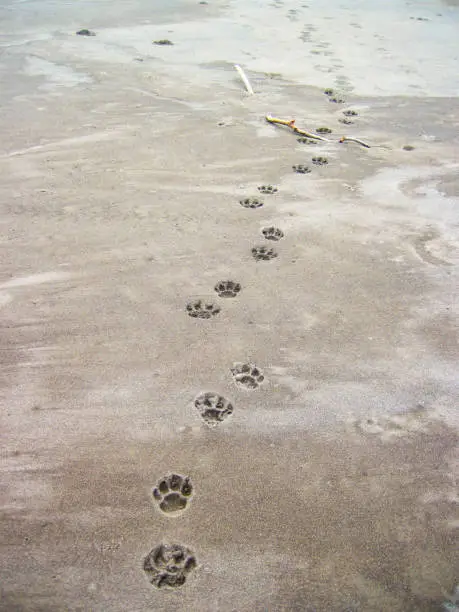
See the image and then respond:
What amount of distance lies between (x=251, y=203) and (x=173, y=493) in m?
3.46

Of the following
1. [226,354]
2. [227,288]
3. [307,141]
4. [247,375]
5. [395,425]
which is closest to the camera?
[395,425]

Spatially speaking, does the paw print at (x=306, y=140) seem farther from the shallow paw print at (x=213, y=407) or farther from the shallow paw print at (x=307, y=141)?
the shallow paw print at (x=213, y=407)

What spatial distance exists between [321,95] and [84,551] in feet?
26.4

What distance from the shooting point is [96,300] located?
383cm

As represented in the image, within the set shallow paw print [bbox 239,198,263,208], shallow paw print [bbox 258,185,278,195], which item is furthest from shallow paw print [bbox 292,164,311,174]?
shallow paw print [bbox 239,198,263,208]

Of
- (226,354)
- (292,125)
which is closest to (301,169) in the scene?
(292,125)

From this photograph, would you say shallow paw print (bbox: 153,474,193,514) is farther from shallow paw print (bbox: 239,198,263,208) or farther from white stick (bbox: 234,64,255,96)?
white stick (bbox: 234,64,255,96)

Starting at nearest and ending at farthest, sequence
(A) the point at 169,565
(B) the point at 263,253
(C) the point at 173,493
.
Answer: (A) the point at 169,565, (C) the point at 173,493, (B) the point at 263,253

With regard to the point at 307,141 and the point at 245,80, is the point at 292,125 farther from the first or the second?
the point at 245,80

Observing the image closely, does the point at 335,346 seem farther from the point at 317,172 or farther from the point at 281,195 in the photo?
A: the point at 317,172

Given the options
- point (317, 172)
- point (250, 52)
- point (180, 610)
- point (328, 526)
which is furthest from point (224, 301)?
point (250, 52)

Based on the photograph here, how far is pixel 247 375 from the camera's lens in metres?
3.29

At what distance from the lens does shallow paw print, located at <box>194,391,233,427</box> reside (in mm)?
2980

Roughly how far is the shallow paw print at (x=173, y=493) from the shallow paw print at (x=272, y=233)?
273 cm
